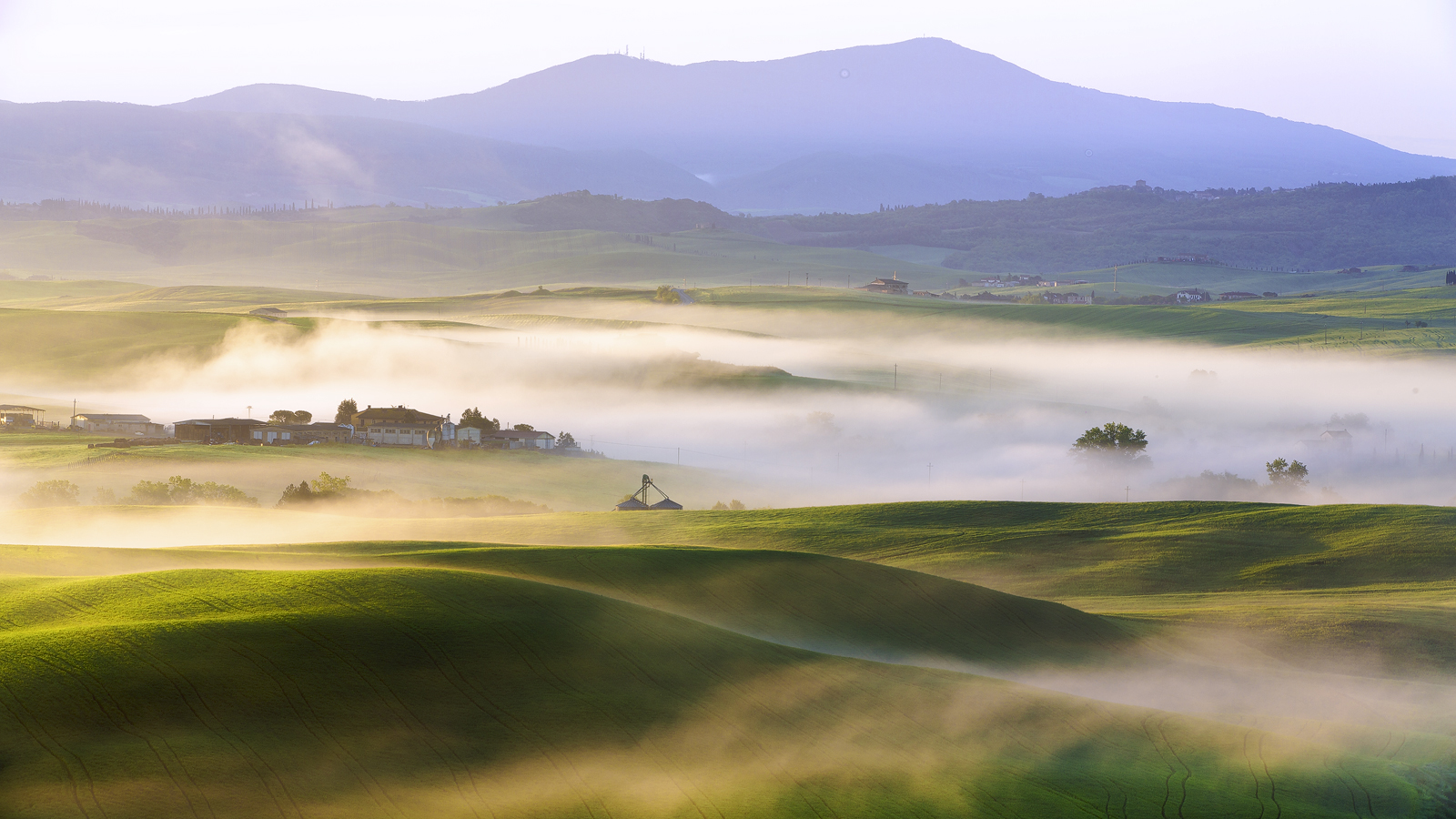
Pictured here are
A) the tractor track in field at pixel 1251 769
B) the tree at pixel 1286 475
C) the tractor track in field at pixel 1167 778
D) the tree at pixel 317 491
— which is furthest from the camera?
the tree at pixel 1286 475

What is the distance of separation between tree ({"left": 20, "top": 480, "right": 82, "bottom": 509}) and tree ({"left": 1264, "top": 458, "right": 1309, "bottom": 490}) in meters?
91.1

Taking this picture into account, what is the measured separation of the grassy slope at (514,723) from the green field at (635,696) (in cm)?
8

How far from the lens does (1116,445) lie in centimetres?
11462

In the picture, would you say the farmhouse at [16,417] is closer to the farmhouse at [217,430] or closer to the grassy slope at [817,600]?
the farmhouse at [217,430]

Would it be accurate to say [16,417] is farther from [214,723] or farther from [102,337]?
[214,723]

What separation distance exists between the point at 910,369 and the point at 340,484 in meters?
97.8

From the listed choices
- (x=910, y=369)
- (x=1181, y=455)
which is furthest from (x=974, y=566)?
(x=910, y=369)

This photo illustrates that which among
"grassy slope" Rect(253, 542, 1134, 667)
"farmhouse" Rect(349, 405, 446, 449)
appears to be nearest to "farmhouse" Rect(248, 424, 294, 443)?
"farmhouse" Rect(349, 405, 446, 449)

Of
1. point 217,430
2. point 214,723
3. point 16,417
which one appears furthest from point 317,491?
point 214,723

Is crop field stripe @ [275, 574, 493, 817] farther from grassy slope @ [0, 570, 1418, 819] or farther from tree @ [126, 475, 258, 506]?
tree @ [126, 475, 258, 506]

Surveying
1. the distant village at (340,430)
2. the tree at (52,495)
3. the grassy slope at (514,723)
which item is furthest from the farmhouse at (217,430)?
the grassy slope at (514,723)

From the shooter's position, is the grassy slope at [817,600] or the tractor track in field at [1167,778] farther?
the grassy slope at [817,600]

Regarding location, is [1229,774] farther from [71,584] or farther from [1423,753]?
[71,584]

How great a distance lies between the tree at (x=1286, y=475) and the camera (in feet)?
351
